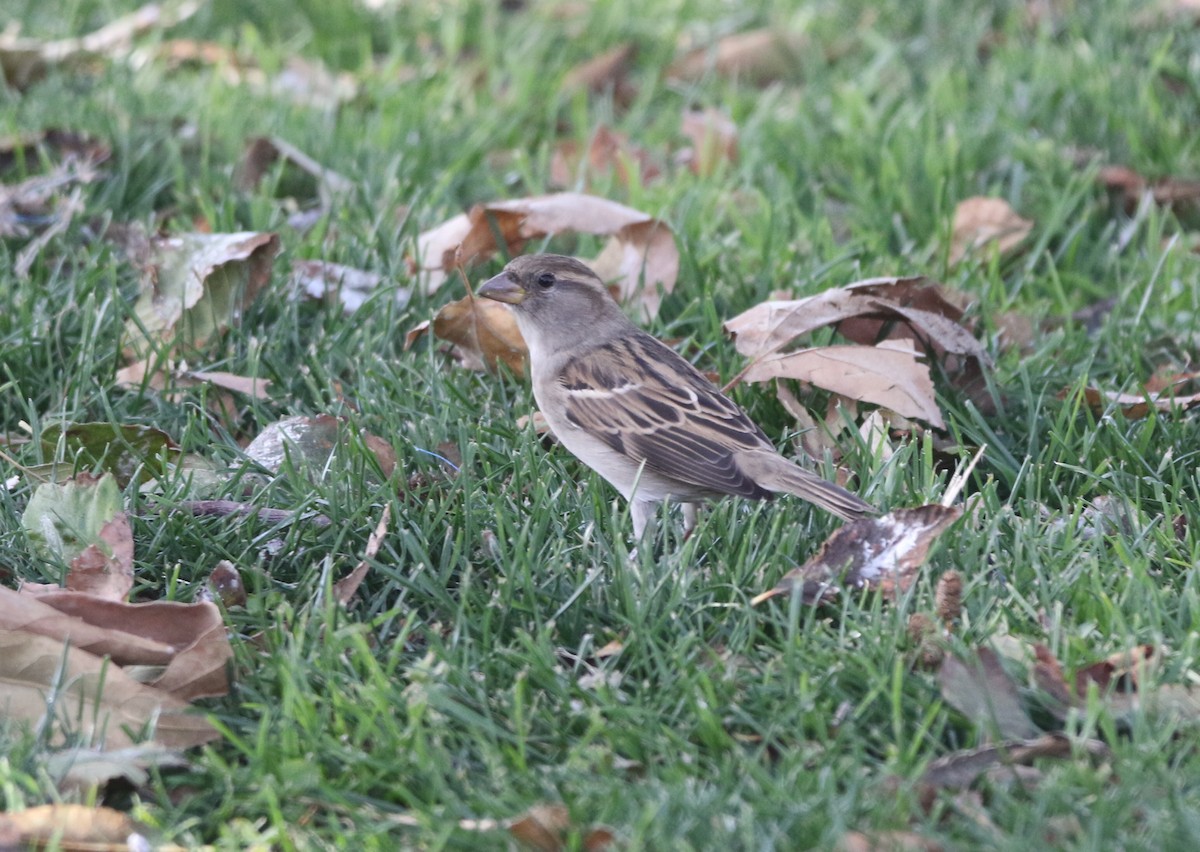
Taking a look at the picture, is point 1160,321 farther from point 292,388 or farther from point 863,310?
point 292,388

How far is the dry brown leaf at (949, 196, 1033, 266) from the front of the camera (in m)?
6.18

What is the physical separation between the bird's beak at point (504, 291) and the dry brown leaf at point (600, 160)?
5.56 feet

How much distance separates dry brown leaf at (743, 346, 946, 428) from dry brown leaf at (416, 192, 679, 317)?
98 centimetres

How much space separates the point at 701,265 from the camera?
229 inches

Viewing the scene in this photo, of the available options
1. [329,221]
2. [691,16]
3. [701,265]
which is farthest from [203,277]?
[691,16]

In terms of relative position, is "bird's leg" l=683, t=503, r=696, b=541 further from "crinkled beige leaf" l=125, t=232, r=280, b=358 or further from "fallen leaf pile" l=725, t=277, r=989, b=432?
"crinkled beige leaf" l=125, t=232, r=280, b=358

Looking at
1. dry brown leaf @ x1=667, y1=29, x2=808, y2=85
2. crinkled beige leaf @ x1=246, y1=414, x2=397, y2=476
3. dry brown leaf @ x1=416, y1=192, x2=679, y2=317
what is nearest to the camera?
crinkled beige leaf @ x1=246, y1=414, x2=397, y2=476

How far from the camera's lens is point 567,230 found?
5969 millimetres

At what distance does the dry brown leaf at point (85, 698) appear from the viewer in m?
3.33

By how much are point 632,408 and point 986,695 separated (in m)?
1.73

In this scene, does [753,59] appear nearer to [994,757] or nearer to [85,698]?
[994,757]

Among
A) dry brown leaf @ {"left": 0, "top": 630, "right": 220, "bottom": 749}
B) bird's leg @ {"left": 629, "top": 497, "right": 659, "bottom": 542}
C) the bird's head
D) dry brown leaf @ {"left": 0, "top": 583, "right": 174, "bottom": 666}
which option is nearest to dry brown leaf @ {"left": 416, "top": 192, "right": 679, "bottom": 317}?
the bird's head

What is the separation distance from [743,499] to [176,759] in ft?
5.90

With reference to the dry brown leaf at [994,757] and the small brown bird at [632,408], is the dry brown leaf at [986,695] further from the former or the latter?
the small brown bird at [632,408]
